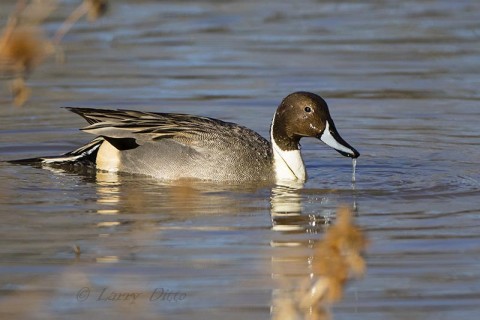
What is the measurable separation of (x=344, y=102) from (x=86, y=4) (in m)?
7.78

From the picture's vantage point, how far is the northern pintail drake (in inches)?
324

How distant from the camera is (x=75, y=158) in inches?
347

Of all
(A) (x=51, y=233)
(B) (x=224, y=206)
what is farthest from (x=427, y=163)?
(A) (x=51, y=233)

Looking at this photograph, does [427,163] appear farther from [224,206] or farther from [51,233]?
[51,233]

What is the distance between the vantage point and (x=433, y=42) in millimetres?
13312

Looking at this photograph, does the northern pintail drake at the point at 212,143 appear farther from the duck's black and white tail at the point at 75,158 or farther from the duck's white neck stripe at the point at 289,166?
the duck's black and white tail at the point at 75,158

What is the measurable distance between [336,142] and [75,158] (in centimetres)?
199

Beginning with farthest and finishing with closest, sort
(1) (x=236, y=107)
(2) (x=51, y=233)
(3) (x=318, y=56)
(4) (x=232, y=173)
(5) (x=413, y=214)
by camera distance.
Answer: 1. (3) (x=318, y=56)
2. (1) (x=236, y=107)
3. (4) (x=232, y=173)
4. (5) (x=413, y=214)
5. (2) (x=51, y=233)
